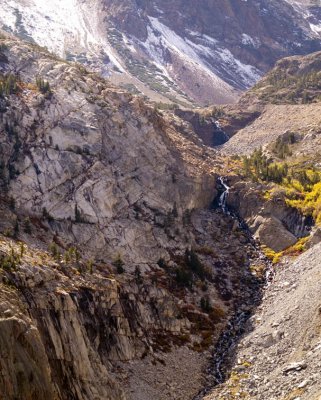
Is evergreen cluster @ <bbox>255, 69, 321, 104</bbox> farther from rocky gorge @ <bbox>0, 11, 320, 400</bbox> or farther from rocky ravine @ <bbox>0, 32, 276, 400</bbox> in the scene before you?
rocky ravine @ <bbox>0, 32, 276, 400</bbox>

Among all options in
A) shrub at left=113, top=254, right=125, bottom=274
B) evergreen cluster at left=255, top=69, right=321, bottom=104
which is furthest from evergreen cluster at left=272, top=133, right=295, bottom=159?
shrub at left=113, top=254, right=125, bottom=274

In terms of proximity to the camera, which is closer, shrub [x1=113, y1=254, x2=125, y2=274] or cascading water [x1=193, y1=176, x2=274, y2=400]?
cascading water [x1=193, y1=176, x2=274, y2=400]

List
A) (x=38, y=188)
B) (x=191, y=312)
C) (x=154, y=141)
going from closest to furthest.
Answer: (x=191, y=312), (x=38, y=188), (x=154, y=141)

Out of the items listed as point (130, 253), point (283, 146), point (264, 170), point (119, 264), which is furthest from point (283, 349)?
point (283, 146)

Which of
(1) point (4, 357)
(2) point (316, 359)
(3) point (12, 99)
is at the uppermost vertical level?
(3) point (12, 99)

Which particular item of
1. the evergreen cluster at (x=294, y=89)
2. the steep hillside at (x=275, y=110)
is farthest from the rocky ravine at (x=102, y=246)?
the evergreen cluster at (x=294, y=89)

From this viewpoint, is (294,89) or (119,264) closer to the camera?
(119,264)

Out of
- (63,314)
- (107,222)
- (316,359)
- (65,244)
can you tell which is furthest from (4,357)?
(107,222)

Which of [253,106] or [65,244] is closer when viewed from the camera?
[65,244]

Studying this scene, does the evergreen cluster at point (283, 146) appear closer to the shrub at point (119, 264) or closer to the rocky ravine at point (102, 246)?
the rocky ravine at point (102, 246)

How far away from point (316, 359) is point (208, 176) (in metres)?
55.3

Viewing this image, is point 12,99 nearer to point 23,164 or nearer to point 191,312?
point 23,164

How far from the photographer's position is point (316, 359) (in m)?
44.3

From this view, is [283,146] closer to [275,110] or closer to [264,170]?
[264,170]
